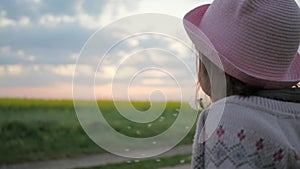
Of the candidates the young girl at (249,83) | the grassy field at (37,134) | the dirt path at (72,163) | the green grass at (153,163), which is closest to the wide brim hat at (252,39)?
the young girl at (249,83)

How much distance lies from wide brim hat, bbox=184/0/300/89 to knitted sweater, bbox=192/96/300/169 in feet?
0.17

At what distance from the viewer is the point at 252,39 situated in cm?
94

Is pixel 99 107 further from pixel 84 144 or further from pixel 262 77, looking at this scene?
pixel 84 144

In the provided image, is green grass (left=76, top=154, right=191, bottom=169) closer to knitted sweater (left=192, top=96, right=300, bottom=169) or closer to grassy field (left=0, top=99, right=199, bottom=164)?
grassy field (left=0, top=99, right=199, bottom=164)

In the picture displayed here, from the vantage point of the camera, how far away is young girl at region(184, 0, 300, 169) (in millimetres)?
859

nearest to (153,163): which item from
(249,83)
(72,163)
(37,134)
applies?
(72,163)

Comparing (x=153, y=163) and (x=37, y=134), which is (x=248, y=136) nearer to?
(x=153, y=163)

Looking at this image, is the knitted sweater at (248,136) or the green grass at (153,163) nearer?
the knitted sweater at (248,136)

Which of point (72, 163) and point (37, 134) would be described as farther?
point (37, 134)

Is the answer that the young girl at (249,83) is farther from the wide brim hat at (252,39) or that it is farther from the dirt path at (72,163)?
the dirt path at (72,163)

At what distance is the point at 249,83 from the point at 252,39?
0.26ft

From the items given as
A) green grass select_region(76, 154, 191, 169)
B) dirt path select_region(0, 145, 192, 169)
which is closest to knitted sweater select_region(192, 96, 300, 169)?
green grass select_region(76, 154, 191, 169)

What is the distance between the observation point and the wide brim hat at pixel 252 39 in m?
0.94

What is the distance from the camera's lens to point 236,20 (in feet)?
3.09
